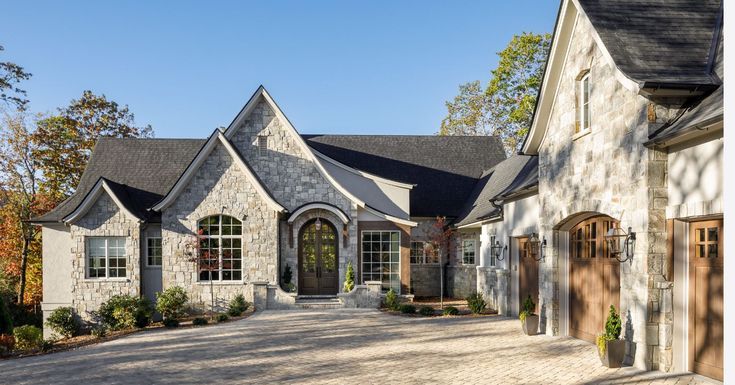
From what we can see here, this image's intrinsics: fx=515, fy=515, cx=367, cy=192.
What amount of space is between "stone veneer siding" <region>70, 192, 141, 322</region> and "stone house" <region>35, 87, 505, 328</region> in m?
0.04

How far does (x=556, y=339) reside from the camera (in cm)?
1156

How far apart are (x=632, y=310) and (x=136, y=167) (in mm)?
19748

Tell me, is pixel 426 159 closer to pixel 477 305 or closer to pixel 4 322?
pixel 477 305

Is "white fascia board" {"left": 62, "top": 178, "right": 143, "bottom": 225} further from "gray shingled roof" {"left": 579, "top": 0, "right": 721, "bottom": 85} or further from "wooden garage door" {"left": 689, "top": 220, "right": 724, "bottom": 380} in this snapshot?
"wooden garage door" {"left": 689, "top": 220, "right": 724, "bottom": 380}

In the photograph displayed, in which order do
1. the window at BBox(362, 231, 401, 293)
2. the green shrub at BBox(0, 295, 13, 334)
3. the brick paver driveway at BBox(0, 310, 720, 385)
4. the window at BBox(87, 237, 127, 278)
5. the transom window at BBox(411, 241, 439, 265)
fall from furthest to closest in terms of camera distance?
the transom window at BBox(411, 241, 439, 265) → the window at BBox(362, 231, 401, 293) → the window at BBox(87, 237, 127, 278) → the green shrub at BBox(0, 295, 13, 334) → the brick paver driveway at BBox(0, 310, 720, 385)

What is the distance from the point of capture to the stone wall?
18359mm

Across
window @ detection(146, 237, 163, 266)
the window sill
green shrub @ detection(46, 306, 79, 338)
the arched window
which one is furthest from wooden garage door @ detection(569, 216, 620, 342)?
green shrub @ detection(46, 306, 79, 338)

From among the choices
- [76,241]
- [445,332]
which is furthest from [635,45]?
[76,241]

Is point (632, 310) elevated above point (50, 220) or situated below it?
below

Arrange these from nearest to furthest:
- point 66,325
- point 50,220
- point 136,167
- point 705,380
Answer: point 705,380 → point 66,325 → point 50,220 → point 136,167

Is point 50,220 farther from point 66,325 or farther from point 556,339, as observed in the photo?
point 556,339

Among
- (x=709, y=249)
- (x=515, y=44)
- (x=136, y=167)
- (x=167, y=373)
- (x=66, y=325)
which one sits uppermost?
(x=515, y=44)

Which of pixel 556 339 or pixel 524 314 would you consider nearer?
pixel 556 339

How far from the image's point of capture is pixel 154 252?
63.3 ft
